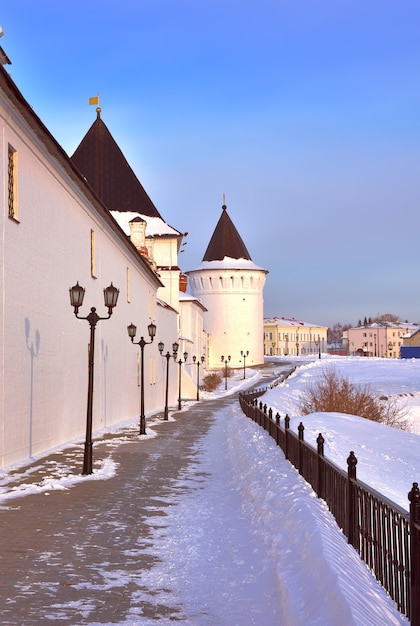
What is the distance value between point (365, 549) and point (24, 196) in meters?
10.5

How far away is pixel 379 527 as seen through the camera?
578cm

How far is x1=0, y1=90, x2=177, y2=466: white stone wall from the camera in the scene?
13.5 m

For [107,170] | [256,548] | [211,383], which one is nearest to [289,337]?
[211,383]

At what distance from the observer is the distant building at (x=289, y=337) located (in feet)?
491

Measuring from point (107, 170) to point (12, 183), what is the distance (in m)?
42.6

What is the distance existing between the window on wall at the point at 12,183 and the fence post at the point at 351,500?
8.94 meters

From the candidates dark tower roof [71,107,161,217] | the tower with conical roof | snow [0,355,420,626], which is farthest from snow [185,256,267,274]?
snow [0,355,420,626]

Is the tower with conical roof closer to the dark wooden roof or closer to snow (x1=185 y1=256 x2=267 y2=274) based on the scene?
snow (x1=185 y1=256 x2=267 y2=274)

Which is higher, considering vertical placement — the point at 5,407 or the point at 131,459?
the point at 5,407

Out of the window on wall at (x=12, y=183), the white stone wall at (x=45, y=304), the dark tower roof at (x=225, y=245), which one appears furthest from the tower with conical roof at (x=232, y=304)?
the window on wall at (x=12, y=183)

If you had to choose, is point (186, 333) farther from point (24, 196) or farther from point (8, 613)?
point (8, 613)

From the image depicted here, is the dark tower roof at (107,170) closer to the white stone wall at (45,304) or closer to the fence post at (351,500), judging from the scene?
the white stone wall at (45,304)

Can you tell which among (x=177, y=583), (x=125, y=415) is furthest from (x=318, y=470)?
(x=125, y=415)

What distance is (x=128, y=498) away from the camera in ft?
33.9
